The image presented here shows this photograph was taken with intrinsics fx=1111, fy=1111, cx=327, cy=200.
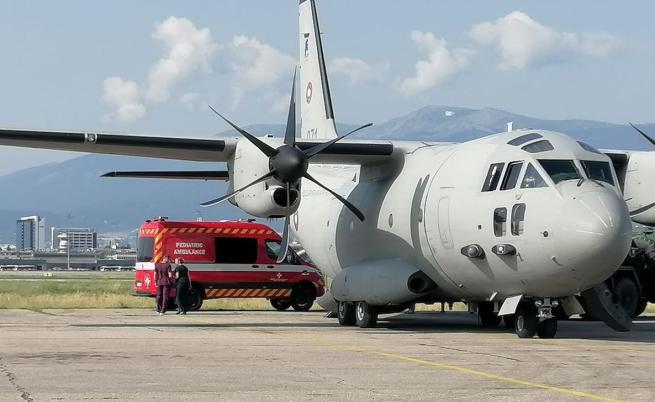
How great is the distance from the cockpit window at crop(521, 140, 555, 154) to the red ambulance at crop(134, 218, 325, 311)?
540 inches

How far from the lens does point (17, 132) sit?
2134cm

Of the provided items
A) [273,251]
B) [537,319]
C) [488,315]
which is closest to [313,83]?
[273,251]

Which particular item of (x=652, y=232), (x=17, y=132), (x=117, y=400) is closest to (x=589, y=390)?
(x=117, y=400)

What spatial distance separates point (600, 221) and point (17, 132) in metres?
11.2

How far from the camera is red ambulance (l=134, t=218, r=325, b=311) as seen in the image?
30.8 meters

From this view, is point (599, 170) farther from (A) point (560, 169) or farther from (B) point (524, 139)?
(B) point (524, 139)

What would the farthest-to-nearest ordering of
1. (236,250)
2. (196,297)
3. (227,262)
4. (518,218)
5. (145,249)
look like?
(145,249) → (236,250) → (227,262) → (196,297) → (518,218)

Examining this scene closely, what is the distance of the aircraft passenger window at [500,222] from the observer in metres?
18.4

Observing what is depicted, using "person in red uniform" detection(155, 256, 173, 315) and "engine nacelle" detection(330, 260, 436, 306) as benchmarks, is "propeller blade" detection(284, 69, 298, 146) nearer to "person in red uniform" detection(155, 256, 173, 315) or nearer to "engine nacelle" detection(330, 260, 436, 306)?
"engine nacelle" detection(330, 260, 436, 306)

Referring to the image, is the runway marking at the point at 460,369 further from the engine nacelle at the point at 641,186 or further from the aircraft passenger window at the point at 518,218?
the engine nacelle at the point at 641,186

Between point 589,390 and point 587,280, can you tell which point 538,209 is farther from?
point 589,390

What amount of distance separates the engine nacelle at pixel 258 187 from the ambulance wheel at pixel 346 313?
8.43ft

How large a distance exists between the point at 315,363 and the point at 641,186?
11.3 meters

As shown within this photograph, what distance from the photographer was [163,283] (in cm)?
2939
